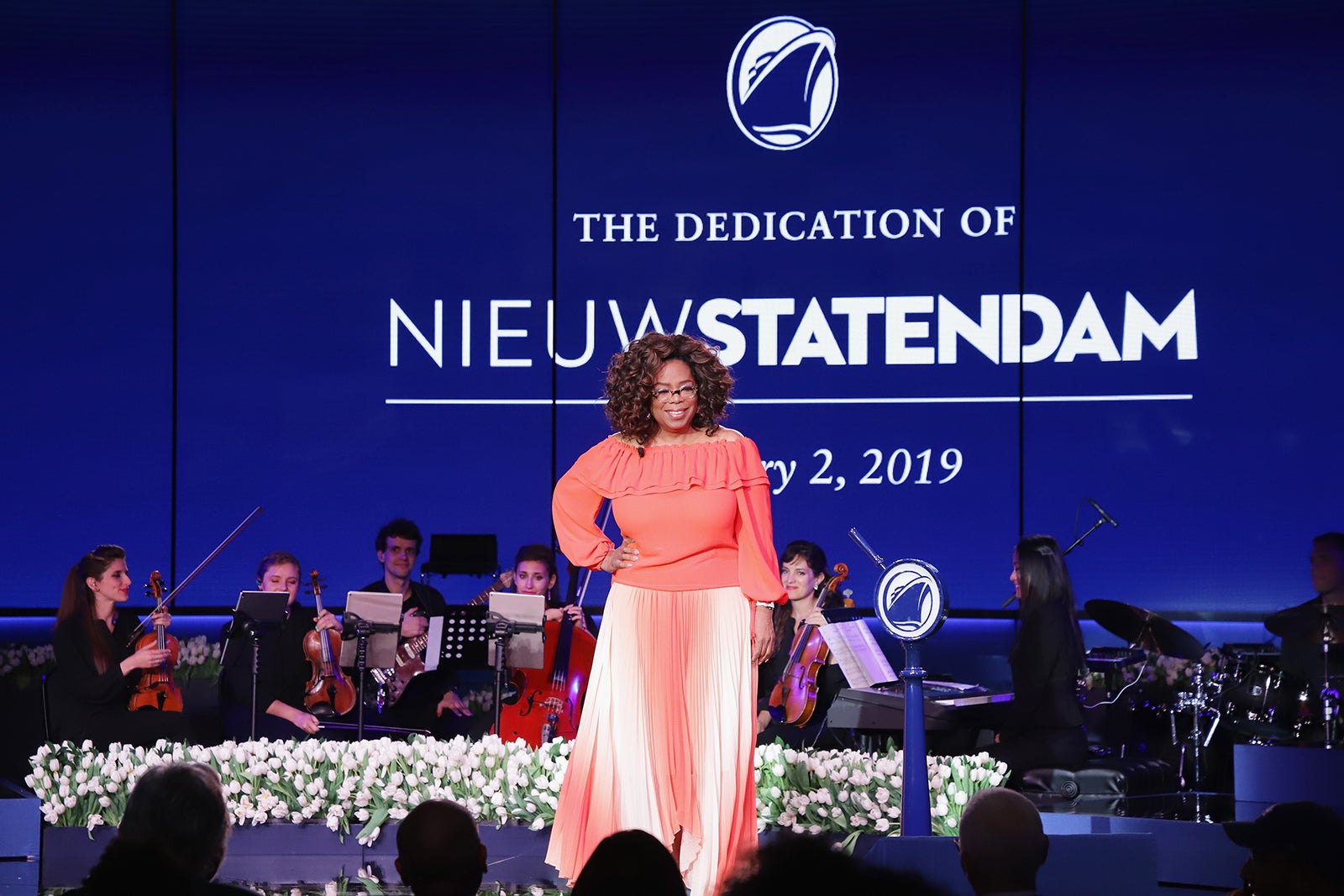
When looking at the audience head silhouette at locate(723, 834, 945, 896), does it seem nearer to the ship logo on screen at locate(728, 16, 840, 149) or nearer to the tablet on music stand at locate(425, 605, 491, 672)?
the tablet on music stand at locate(425, 605, 491, 672)

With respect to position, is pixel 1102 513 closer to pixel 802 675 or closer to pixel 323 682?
pixel 802 675

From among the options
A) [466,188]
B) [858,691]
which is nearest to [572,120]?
[466,188]

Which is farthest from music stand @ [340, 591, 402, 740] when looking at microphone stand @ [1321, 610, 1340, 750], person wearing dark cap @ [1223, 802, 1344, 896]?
person wearing dark cap @ [1223, 802, 1344, 896]

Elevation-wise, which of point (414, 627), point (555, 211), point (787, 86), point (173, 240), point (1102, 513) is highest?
point (787, 86)

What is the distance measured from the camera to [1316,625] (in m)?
6.65

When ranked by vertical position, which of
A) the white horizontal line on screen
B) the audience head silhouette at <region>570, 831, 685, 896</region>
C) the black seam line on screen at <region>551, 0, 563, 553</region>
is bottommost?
the audience head silhouette at <region>570, 831, 685, 896</region>

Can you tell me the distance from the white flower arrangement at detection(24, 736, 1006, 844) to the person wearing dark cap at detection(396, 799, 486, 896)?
2451mm

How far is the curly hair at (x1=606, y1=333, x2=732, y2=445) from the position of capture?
406 centimetres

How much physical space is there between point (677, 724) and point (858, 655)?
2140mm

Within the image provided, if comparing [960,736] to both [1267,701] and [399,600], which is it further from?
[399,600]

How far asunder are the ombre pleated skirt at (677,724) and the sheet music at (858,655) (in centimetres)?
205

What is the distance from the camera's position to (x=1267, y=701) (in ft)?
21.5

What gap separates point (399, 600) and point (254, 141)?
3.26 metres

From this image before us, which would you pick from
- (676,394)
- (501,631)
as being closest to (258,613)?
(501,631)
